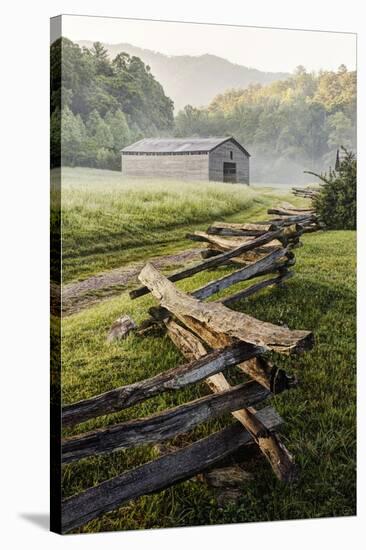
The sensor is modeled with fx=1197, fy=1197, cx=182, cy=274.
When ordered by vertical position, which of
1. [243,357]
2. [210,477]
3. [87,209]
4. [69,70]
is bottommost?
[210,477]

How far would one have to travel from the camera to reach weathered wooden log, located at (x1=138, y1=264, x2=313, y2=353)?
33.1 feet

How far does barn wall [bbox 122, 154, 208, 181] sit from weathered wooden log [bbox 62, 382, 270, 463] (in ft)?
6.70

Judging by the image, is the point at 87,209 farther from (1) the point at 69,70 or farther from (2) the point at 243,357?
(2) the point at 243,357

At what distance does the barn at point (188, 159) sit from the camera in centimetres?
1077

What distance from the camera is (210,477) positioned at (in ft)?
34.2

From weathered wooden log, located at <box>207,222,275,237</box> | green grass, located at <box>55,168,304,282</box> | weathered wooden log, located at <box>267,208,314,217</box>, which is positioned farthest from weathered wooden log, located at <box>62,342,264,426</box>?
weathered wooden log, located at <box>267,208,314,217</box>

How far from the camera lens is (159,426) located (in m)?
9.94

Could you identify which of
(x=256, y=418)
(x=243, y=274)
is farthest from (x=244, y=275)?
(x=256, y=418)

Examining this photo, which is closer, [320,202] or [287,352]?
[287,352]

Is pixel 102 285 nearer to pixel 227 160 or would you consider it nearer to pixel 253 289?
pixel 253 289

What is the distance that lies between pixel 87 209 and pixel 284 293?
2312 millimetres

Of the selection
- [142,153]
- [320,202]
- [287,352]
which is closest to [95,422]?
[287,352]

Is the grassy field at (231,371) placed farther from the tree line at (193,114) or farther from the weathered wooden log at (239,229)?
the tree line at (193,114)

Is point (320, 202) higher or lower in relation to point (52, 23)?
lower
